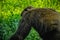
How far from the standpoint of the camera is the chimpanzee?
5.86 m

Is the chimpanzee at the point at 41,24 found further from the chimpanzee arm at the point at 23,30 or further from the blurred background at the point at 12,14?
the blurred background at the point at 12,14

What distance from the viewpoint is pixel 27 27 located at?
238 inches

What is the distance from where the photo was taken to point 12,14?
8.65 metres

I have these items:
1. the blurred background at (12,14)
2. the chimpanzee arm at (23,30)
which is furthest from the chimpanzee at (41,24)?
the blurred background at (12,14)

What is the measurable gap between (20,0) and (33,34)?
216 cm

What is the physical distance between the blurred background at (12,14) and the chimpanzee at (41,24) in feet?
3.04

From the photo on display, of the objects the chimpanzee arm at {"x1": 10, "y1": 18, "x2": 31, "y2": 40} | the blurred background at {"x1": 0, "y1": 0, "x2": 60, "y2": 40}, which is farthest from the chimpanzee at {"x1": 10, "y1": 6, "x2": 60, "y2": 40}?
the blurred background at {"x1": 0, "y1": 0, "x2": 60, "y2": 40}

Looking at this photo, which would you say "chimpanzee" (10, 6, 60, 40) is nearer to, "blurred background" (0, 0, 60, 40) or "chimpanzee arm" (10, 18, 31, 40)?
"chimpanzee arm" (10, 18, 31, 40)

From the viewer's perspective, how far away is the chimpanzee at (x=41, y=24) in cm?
586

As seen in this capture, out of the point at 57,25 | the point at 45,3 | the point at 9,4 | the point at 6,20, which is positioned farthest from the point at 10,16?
the point at 57,25

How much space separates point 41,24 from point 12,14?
268 cm

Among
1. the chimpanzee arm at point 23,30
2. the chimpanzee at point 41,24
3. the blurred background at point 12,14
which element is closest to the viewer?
the chimpanzee at point 41,24

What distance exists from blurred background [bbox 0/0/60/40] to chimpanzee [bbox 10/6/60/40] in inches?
36.5

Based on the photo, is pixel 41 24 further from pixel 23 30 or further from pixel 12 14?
pixel 12 14
